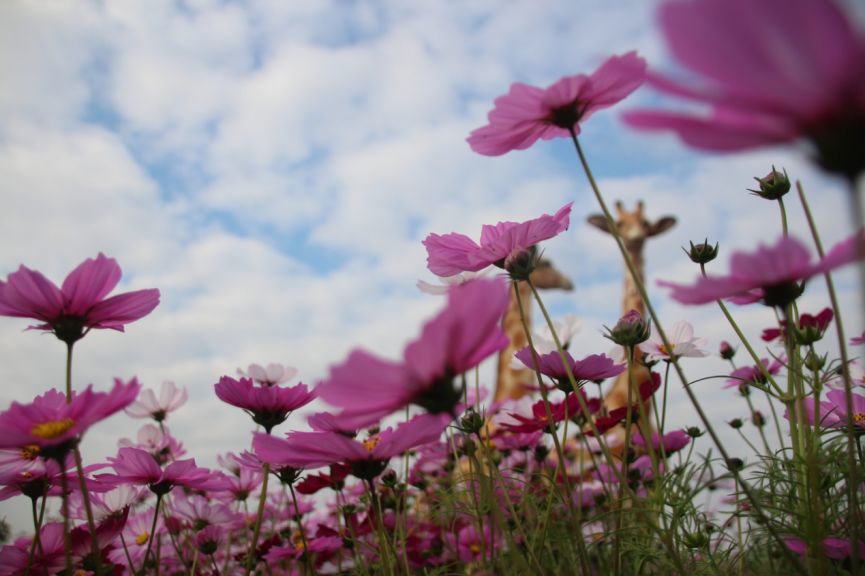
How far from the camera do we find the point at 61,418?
0.50 metres

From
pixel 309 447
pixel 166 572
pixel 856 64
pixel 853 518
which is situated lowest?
pixel 166 572

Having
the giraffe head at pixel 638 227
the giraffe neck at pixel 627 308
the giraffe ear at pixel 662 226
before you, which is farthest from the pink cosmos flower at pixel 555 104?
the giraffe ear at pixel 662 226

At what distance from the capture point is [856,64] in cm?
25

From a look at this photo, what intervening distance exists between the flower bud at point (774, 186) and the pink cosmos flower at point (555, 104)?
1.20 ft

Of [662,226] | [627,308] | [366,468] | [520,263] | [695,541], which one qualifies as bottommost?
[695,541]

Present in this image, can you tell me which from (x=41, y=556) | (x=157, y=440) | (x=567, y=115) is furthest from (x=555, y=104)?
(x=157, y=440)

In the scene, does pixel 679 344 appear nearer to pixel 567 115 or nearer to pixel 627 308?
pixel 567 115

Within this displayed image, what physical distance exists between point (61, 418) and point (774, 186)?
2.91 ft

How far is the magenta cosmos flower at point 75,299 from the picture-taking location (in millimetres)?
571

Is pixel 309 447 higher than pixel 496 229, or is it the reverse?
pixel 496 229

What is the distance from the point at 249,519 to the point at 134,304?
1.25 meters

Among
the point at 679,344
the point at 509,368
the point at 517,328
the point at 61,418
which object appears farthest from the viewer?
the point at 517,328

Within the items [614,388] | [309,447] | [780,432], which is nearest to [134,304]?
[309,447]

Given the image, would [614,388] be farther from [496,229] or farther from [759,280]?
[759,280]
